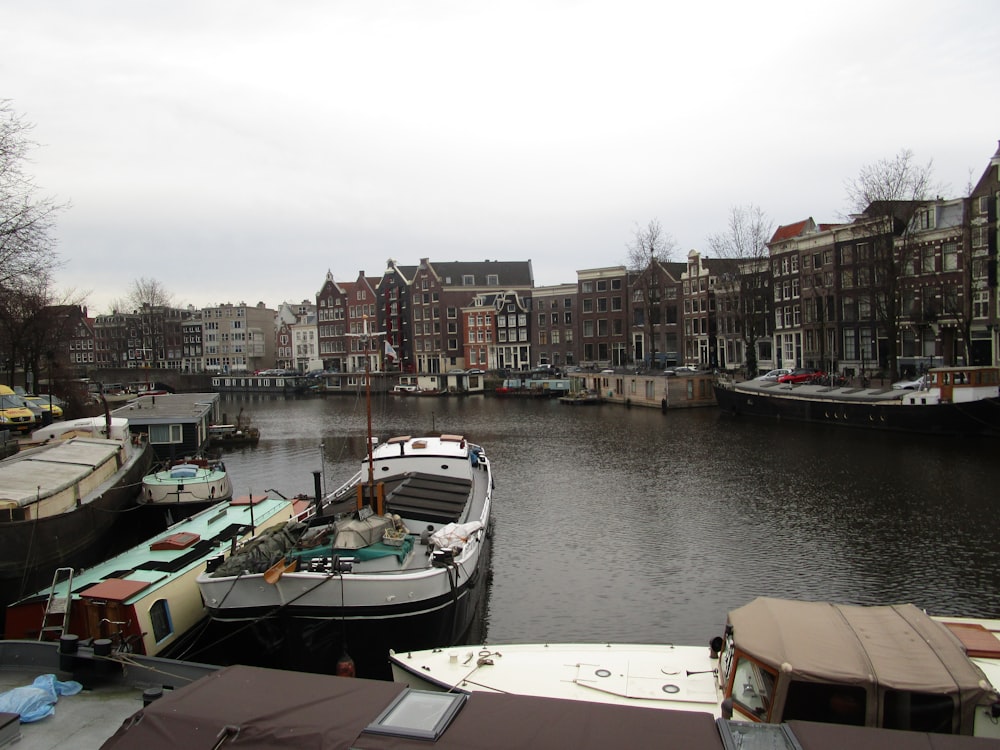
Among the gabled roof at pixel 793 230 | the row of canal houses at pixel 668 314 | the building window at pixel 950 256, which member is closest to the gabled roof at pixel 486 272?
the row of canal houses at pixel 668 314

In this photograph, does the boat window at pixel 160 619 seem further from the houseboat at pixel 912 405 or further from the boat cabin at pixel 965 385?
the boat cabin at pixel 965 385

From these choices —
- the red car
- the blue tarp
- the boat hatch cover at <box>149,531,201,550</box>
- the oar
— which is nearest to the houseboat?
the red car

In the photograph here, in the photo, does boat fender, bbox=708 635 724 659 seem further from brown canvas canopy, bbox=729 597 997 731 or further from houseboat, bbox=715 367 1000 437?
houseboat, bbox=715 367 1000 437

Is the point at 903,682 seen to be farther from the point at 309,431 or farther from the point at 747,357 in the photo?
the point at 747,357

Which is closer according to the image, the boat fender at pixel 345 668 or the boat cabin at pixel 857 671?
the boat cabin at pixel 857 671

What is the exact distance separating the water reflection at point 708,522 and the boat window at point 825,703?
25.6 feet

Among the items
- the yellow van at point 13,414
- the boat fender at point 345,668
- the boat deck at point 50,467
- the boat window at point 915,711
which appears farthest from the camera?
the yellow van at point 13,414

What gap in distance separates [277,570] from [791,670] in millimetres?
9114

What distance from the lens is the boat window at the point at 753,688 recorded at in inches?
344

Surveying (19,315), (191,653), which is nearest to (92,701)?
(191,653)

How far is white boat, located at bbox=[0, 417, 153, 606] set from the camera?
52.4 ft

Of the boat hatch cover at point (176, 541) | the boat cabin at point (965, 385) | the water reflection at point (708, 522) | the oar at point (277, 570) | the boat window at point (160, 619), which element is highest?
the boat cabin at point (965, 385)

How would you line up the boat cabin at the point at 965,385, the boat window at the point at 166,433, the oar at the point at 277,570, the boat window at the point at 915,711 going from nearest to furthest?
the boat window at the point at 915,711 → the oar at the point at 277,570 → the boat window at the point at 166,433 → the boat cabin at the point at 965,385

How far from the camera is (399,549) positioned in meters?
15.0
